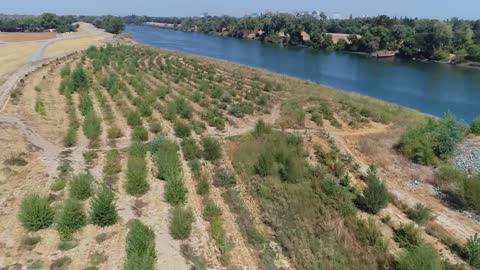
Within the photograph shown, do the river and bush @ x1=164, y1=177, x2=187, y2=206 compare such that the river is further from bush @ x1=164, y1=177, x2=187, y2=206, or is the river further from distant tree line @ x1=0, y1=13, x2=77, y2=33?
distant tree line @ x1=0, y1=13, x2=77, y2=33

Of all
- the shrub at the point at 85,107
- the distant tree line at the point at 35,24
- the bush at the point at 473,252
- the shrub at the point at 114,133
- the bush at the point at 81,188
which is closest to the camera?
the bush at the point at 473,252

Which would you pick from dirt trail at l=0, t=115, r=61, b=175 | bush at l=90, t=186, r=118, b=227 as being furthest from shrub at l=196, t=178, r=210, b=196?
dirt trail at l=0, t=115, r=61, b=175

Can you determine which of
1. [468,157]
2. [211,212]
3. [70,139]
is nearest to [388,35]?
[468,157]

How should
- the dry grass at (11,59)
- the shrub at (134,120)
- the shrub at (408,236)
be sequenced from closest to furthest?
1. the shrub at (408,236)
2. the shrub at (134,120)
3. the dry grass at (11,59)

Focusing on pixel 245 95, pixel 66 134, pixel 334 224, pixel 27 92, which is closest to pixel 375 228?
pixel 334 224

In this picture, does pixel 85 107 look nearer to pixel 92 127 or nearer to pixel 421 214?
pixel 92 127

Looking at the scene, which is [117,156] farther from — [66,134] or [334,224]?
[334,224]

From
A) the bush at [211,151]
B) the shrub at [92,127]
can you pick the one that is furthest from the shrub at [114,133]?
the bush at [211,151]

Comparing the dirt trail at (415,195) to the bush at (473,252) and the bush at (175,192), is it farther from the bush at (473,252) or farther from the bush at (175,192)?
the bush at (175,192)

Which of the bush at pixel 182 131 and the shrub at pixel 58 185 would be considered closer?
the shrub at pixel 58 185
